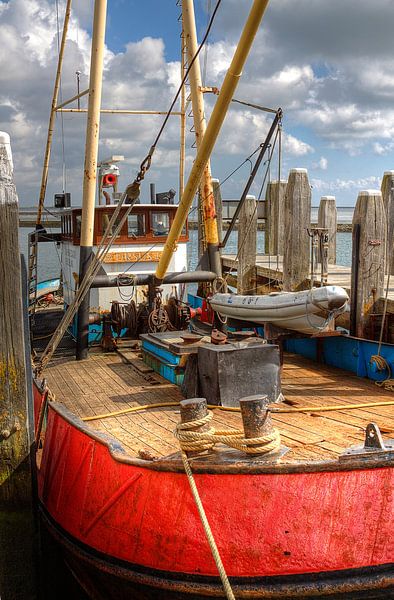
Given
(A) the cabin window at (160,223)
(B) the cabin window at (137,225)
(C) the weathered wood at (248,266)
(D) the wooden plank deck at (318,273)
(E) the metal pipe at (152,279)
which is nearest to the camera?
(E) the metal pipe at (152,279)

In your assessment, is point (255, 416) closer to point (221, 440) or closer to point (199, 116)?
point (221, 440)

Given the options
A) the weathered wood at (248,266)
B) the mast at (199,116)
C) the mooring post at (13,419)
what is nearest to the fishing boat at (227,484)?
the mooring post at (13,419)

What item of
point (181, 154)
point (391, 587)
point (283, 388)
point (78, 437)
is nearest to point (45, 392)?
point (78, 437)

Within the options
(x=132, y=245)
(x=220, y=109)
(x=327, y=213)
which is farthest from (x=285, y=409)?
(x=327, y=213)

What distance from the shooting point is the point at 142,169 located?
907 centimetres

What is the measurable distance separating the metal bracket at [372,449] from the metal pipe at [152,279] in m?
6.04

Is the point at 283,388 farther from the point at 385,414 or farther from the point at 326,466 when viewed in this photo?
the point at 326,466

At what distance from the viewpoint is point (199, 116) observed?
36.1 feet

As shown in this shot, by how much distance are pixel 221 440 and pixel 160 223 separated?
823cm

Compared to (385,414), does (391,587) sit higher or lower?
lower

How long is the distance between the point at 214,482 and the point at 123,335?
699cm

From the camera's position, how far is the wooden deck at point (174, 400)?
19.8ft

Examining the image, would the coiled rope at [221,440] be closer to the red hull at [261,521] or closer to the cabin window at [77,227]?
the red hull at [261,521]

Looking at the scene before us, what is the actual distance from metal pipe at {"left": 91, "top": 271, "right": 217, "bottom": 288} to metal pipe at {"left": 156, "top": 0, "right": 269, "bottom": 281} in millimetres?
1053
